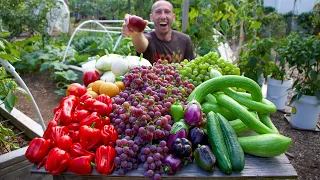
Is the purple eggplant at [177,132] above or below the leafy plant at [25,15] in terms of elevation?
below

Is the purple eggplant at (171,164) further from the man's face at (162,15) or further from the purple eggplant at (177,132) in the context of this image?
the man's face at (162,15)

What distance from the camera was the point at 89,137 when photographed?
1.35 m

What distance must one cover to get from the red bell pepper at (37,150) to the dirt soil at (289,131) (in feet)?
8.80

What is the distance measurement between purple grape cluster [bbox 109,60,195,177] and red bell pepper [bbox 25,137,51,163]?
37 cm

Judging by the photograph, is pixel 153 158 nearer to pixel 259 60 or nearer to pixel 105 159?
pixel 105 159

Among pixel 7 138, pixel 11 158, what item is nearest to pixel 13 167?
pixel 11 158

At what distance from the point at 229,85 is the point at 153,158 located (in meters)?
0.70

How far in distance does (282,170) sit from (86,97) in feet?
3.88

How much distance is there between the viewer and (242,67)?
15.2 feet

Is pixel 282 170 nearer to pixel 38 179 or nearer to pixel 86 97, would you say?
pixel 86 97

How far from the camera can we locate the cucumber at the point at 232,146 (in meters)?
1.31

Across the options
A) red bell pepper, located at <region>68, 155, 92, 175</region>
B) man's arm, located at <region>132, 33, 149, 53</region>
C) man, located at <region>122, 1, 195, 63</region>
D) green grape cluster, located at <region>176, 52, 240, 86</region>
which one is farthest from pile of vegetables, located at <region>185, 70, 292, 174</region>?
man, located at <region>122, 1, 195, 63</region>

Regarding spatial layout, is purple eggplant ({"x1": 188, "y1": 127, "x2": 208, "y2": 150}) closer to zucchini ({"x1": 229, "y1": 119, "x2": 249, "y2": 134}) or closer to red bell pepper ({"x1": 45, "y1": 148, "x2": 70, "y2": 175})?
zucchini ({"x1": 229, "y1": 119, "x2": 249, "y2": 134})

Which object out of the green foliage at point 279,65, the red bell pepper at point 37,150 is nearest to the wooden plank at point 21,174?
the red bell pepper at point 37,150
